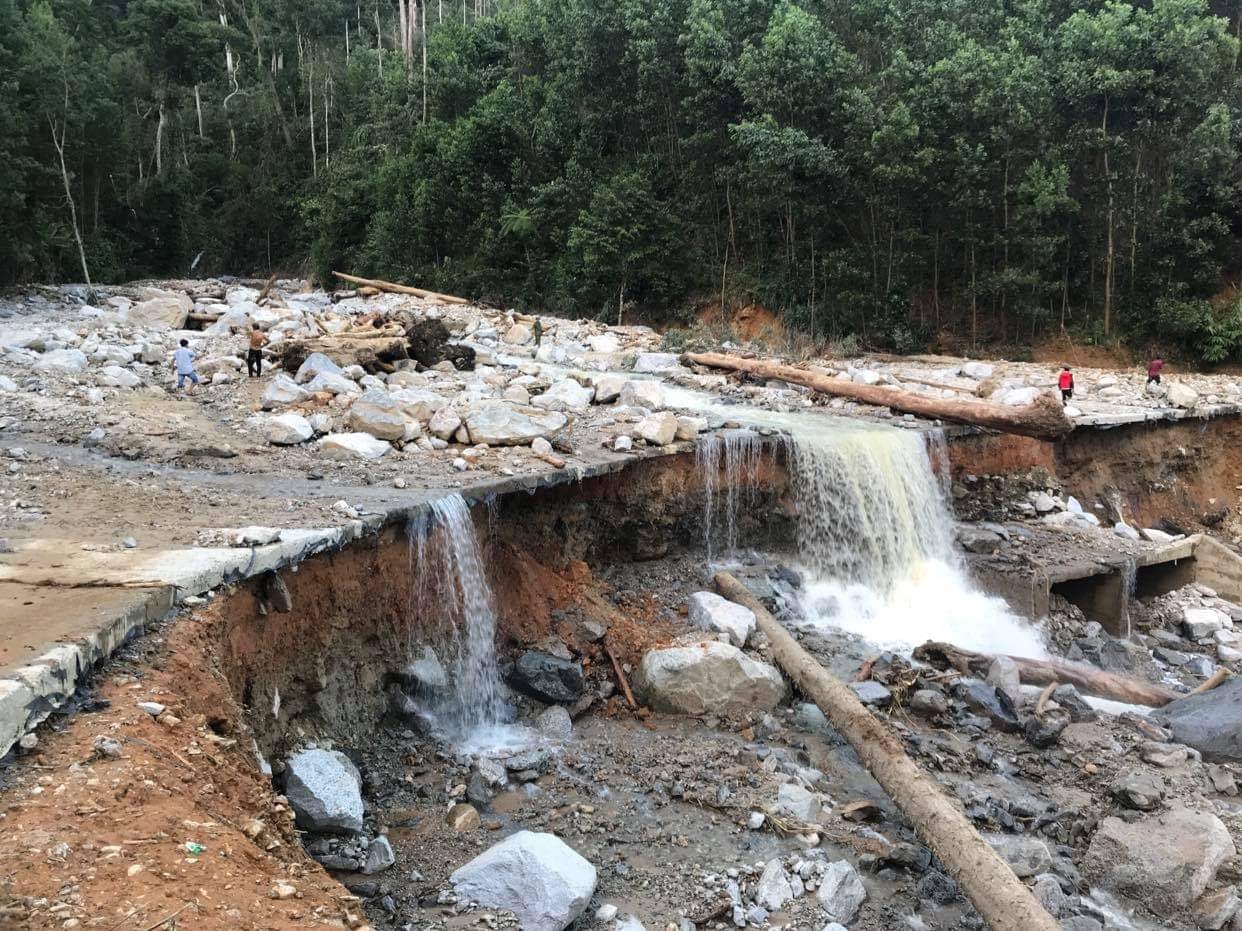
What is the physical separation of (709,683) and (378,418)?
16.1 feet

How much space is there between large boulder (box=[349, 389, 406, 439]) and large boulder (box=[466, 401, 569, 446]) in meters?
0.79

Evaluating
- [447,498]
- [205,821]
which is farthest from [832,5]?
[205,821]

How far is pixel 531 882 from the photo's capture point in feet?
16.0

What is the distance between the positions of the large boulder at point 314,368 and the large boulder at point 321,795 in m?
7.50

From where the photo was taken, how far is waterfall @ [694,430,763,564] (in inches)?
432

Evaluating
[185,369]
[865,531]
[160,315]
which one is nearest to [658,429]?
[865,531]

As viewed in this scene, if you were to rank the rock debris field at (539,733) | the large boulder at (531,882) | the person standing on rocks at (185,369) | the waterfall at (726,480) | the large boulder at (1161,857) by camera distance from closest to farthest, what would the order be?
the rock debris field at (539,733) → the large boulder at (531,882) → the large boulder at (1161,857) → the waterfall at (726,480) → the person standing on rocks at (185,369)

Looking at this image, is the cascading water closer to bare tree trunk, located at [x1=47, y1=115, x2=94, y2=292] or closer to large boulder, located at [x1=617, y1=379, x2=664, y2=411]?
large boulder, located at [x1=617, y1=379, x2=664, y2=411]

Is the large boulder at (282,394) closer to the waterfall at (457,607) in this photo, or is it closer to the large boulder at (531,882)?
the waterfall at (457,607)

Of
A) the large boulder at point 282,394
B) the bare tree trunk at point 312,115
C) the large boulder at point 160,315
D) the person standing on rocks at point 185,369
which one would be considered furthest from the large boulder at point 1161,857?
the bare tree trunk at point 312,115

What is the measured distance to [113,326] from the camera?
17625 mm

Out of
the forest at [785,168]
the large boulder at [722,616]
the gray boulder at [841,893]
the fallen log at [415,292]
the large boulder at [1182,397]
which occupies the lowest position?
the gray boulder at [841,893]

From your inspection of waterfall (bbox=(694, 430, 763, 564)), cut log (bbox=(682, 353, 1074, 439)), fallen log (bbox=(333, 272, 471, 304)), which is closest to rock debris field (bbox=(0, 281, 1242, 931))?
waterfall (bbox=(694, 430, 763, 564))

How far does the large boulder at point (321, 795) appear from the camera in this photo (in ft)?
18.1
